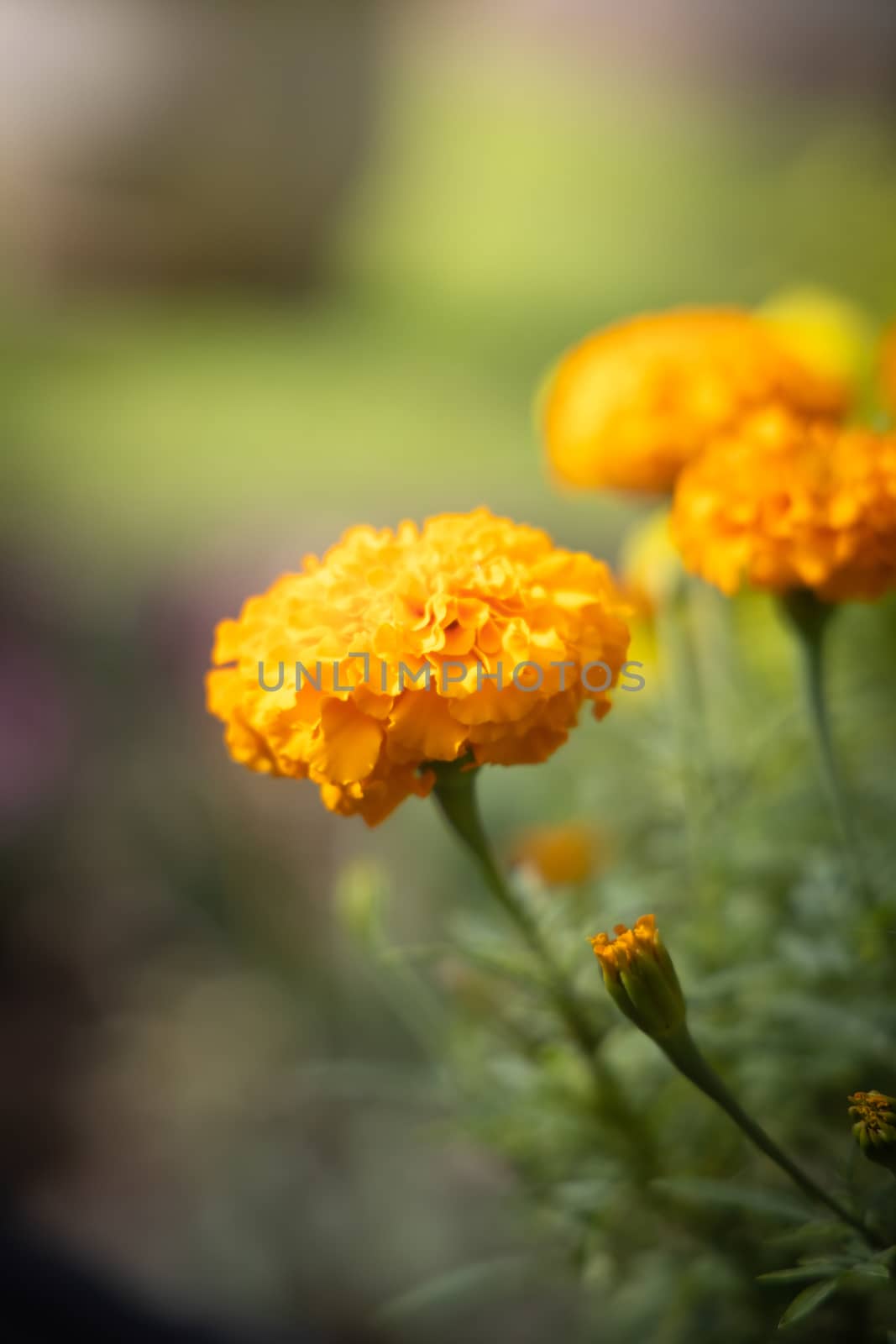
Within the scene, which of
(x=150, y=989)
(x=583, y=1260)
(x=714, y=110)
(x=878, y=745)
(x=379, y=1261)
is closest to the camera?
(x=583, y=1260)

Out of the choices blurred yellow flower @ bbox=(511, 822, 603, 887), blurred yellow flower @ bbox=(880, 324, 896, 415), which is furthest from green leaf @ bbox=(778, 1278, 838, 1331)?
blurred yellow flower @ bbox=(880, 324, 896, 415)

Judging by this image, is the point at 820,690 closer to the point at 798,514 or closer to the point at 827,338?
the point at 798,514

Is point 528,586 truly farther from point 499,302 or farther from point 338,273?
point 338,273

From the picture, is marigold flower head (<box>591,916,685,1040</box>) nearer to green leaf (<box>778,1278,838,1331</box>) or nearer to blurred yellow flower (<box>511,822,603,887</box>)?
green leaf (<box>778,1278,838,1331</box>)

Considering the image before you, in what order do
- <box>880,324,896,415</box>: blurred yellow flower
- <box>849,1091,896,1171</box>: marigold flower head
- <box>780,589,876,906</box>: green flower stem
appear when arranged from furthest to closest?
1. <box>880,324,896,415</box>: blurred yellow flower
2. <box>780,589,876,906</box>: green flower stem
3. <box>849,1091,896,1171</box>: marigold flower head

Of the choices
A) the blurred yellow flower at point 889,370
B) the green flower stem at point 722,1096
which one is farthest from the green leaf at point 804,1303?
the blurred yellow flower at point 889,370

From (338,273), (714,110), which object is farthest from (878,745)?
(338,273)
